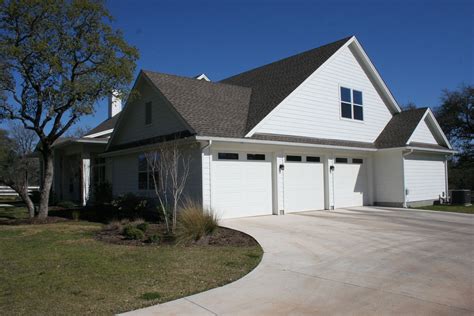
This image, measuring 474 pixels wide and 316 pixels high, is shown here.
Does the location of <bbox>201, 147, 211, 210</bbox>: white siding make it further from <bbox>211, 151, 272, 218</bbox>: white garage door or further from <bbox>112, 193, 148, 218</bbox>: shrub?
<bbox>112, 193, 148, 218</bbox>: shrub

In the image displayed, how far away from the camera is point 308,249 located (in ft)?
31.3

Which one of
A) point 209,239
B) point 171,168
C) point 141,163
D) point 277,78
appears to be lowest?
point 209,239

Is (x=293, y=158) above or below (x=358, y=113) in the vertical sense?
below

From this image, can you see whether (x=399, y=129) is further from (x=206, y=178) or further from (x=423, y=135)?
(x=206, y=178)

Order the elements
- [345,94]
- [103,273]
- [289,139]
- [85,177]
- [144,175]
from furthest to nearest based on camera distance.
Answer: [85,177] < [345,94] < [144,175] < [289,139] < [103,273]

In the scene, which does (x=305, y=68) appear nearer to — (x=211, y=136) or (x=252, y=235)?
(x=211, y=136)

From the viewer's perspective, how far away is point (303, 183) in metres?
17.6

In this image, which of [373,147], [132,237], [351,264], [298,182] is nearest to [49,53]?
[132,237]

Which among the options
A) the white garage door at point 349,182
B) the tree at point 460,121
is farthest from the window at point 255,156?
the tree at point 460,121

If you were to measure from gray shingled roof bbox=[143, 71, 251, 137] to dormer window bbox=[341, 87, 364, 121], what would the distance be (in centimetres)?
466

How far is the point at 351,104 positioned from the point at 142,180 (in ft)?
35.4

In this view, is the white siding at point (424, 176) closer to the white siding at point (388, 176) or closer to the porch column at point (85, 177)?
the white siding at point (388, 176)

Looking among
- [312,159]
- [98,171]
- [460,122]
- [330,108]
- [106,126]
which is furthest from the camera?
[460,122]

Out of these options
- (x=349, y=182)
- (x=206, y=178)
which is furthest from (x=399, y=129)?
(x=206, y=178)
